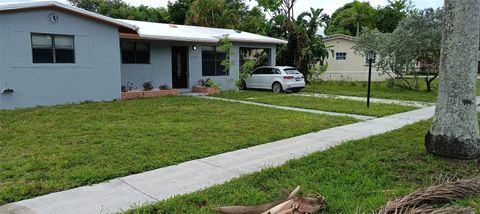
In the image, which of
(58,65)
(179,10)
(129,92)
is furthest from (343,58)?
(58,65)

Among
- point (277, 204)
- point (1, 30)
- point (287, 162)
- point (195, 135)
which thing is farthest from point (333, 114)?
point (1, 30)

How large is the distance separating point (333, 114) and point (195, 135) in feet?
16.4

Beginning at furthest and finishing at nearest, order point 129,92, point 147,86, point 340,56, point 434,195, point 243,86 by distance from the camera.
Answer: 1. point 340,56
2. point 243,86
3. point 147,86
4. point 129,92
5. point 434,195

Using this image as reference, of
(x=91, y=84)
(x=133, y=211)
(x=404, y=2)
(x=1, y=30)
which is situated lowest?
(x=133, y=211)

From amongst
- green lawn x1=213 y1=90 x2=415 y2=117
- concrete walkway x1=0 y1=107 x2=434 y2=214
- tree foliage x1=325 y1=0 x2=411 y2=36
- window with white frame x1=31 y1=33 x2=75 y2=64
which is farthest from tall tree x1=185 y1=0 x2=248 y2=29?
concrete walkway x1=0 y1=107 x2=434 y2=214

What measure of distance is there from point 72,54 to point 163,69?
4.80 metres

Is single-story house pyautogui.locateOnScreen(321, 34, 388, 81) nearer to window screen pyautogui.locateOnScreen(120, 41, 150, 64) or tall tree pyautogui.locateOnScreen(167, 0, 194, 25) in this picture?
tall tree pyautogui.locateOnScreen(167, 0, 194, 25)

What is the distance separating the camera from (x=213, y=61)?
1922 centimetres

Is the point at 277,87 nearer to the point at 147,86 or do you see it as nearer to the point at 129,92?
the point at 147,86

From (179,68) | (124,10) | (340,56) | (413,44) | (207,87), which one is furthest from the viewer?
(124,10)

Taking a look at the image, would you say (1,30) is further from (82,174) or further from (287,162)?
(287,162)

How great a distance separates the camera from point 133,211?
3.90 meters

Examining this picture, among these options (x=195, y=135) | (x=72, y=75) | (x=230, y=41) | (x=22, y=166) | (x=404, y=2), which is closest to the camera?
(x=22, y=166)

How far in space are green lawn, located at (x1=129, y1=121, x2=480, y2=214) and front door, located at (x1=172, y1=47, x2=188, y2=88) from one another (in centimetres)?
1312
